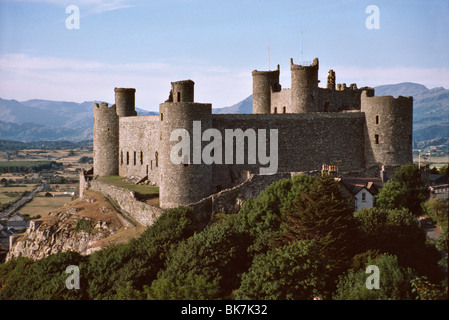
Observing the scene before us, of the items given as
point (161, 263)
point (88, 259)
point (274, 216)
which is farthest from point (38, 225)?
point (274, 216)

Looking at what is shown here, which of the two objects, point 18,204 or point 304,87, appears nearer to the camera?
point 304,87

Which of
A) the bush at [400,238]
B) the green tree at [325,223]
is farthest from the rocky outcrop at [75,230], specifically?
the bush at [400,238]


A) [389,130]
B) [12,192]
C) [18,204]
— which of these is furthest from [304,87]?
[12,192]

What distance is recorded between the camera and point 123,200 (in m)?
48.9

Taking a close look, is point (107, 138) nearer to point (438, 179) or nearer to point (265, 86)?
point (265, 86)

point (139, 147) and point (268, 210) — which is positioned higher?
point (139, 147)

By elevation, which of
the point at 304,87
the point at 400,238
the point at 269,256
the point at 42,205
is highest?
the point at 304,87

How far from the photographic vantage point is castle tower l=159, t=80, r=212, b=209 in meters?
41.6

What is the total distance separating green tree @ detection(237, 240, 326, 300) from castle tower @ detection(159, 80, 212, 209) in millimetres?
12331

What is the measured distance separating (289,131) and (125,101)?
2000 centimetres

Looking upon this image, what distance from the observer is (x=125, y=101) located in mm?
59812

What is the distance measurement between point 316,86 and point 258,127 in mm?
7736

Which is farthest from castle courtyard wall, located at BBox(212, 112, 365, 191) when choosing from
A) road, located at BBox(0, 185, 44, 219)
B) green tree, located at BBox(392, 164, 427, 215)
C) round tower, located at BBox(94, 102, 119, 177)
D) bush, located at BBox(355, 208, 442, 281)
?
road, located at BBox(0, 185, 44, 219)
